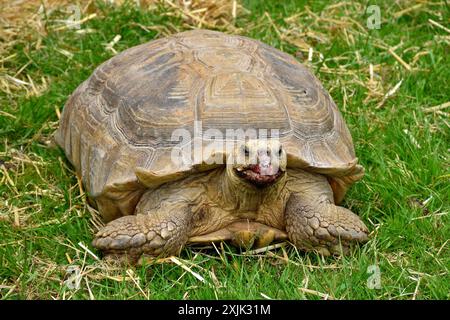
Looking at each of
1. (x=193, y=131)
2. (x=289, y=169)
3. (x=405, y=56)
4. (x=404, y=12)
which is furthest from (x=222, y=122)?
(x=404, y=12)

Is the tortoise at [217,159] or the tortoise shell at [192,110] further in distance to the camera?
the tortoise shell at [192,110]

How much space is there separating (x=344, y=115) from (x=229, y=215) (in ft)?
5.18

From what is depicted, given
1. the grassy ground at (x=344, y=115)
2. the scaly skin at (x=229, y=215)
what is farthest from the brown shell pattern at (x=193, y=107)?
the grassy ground at (x=344, y=115)

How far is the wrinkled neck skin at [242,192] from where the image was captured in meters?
4.01

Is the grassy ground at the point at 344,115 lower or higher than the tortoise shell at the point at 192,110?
lower

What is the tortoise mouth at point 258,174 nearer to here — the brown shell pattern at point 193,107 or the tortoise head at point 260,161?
the tortoise head at point 260,161

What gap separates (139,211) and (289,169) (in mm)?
775

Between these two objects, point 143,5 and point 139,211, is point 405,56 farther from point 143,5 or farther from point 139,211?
point 139,211

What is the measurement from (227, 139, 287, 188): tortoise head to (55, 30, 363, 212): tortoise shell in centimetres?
23

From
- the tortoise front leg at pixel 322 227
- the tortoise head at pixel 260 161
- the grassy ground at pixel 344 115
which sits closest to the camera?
the tortoise head at pixel 260 161

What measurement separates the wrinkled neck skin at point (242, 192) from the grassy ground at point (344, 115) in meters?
0.24

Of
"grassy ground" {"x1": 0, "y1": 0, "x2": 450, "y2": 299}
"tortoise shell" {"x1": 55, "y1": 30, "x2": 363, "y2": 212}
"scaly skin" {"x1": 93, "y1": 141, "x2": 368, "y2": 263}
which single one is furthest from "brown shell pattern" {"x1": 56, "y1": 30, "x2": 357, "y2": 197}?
"grassy ground" {"x1": 0, "y1": 0, "x2": 450, "y2": 299}

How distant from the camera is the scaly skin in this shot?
4.03 meters

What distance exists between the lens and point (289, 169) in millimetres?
4297
